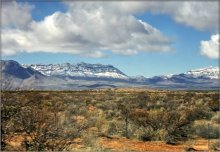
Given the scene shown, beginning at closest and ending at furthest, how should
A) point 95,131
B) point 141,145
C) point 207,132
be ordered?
point 141,145
point 95,131
point 207,132

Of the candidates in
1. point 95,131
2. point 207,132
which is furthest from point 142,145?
point 207,132

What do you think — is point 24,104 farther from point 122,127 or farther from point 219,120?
point 219,120

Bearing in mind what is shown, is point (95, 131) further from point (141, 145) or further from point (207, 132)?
point (207, 132)

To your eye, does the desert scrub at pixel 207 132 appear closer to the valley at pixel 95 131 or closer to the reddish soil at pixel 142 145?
the valley at pixel 95 131

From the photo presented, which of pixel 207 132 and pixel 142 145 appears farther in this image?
pixel 207 132

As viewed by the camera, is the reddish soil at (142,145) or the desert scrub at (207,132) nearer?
the reddish soil at (142,145)

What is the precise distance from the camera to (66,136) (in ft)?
37.2

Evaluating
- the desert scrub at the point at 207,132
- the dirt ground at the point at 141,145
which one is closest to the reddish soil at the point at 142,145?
the dirt ground at the point at 141,145

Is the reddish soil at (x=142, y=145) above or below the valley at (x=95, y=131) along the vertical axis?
below

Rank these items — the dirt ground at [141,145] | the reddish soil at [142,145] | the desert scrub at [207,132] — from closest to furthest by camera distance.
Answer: the dirt ground at [141,145], the reddish soil at [142,145], the desert scrub at [207,132]

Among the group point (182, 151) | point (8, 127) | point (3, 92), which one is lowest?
point (182, 151)

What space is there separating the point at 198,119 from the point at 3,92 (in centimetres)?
1669

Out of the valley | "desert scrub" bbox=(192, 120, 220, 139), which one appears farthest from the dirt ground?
"desert scrub" bbox=(192, 120, 220, 139)

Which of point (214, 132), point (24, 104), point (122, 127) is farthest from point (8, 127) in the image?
point (214, 132)
